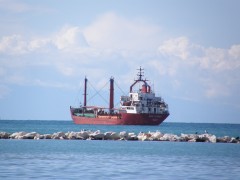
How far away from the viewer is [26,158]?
35438 millimetres

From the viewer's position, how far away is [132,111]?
112m

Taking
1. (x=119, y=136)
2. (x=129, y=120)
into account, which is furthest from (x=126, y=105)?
(x=119, y=136)

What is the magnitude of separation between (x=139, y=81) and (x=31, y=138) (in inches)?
2706

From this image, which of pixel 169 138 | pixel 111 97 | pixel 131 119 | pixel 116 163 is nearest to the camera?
pixel 116 163

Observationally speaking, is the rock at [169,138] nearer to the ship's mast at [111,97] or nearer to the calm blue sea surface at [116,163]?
the calm blue sea surface at [116,163]

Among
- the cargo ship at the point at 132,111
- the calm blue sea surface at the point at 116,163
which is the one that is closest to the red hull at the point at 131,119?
the cargo ship at the point at 132,111

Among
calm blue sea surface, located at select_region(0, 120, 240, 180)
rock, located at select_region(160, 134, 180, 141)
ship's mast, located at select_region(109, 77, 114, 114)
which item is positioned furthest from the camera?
ship's mast, located at select_region(109, 77, 114, 114)

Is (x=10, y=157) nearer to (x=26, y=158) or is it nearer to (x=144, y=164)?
(x=26, y=158)

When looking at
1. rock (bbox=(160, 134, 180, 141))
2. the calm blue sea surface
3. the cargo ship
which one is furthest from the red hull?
the calm blue sea surface

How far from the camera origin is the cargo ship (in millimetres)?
110000

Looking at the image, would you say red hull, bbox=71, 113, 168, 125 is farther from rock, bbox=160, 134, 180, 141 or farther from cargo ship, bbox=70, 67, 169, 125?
rock, bbox=160, 134, 180, 141

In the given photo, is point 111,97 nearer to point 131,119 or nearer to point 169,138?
point 131,119

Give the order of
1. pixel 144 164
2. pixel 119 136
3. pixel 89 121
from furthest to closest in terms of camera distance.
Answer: pixel 89 121, pixel 119 136, pixel 144 164

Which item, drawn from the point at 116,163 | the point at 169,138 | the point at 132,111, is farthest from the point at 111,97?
the point at 116,163
